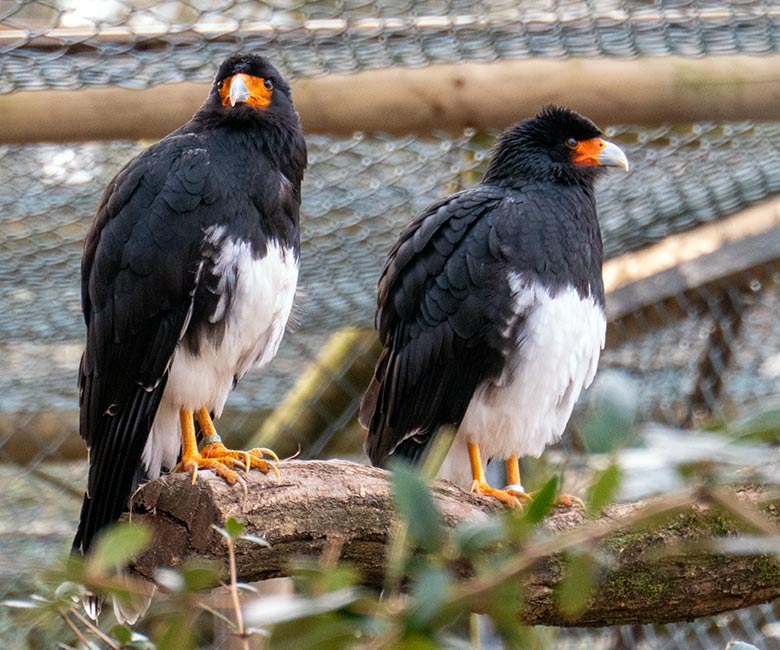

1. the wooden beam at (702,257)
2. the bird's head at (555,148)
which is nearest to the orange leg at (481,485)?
the bird's head at (555,148)

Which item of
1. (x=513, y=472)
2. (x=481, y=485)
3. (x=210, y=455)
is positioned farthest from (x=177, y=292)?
(x=513, y=472)

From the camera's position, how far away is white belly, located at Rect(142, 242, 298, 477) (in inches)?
116

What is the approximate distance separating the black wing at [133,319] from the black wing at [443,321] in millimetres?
661

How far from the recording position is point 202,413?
317 cm

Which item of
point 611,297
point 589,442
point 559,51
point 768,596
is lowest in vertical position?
point 611,297

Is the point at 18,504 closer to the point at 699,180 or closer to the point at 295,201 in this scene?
the point at 295,201

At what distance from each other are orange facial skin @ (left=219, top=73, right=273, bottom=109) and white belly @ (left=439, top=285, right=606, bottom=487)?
84 centimetres

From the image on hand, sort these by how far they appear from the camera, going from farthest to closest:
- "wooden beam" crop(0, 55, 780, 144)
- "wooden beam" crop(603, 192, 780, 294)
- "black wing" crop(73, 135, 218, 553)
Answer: "wooden beam" crop(603, 192, 780, 294) < "wooden beam" crop(0, 55, 780, 144) < "black wing" crop(73, 135, 218, 553)

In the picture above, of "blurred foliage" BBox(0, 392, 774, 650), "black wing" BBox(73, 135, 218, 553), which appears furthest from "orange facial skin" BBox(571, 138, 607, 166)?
"blurred foliage" BBox(0, 392, 774, 650)

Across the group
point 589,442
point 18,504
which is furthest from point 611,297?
point 589,442

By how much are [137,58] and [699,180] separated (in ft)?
6.20

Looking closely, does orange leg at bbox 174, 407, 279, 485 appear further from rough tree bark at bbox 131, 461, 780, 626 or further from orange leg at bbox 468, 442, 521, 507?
orange leg at bbox 468, 442, 521, 507

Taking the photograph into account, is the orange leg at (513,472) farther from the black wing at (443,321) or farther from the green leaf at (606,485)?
the green leaf at (606,485)

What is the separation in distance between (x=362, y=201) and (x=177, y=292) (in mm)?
1262
